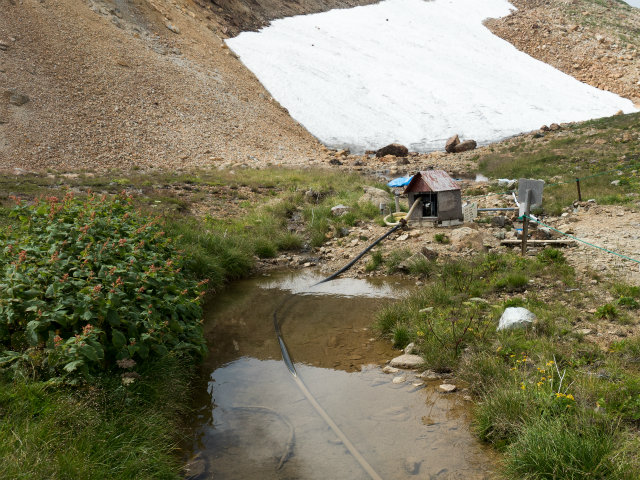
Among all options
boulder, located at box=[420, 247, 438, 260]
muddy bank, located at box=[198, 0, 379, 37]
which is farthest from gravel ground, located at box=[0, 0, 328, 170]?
boulder, located at box=[420, 247, 438, 260]

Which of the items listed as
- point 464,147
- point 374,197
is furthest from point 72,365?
point 464,147

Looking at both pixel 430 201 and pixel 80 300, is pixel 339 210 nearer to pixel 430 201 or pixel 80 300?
pixel 430 201

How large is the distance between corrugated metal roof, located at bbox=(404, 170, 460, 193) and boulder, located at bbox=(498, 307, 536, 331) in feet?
20.0

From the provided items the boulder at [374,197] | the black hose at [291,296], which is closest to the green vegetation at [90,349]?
the black hose at [291,296]

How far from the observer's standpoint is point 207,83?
30.2m

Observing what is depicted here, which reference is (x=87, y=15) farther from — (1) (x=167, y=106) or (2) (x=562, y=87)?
(2) (x=562, y=87)

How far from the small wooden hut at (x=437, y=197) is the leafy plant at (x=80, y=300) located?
811 cm

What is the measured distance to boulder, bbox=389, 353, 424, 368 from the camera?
6160 millimetres

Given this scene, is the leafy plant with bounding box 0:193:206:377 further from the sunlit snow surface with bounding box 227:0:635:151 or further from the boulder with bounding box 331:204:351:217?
the sunlit snow surface with bounding box 227:0:635:151

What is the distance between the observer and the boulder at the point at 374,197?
1529cm

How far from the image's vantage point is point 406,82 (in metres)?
39.4

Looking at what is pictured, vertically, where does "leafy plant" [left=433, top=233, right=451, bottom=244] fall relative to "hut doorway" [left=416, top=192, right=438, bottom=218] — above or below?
below

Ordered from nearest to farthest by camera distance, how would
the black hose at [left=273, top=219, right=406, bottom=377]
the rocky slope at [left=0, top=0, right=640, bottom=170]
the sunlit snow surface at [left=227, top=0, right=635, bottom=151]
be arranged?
the black hose at [left=273, top=219, right=406, bottom=377], the rocky slope at [left=0, top=0, right=640, bottom=170], the sunlit snow surface at [left=227, top=0, right=635, bottom=151]

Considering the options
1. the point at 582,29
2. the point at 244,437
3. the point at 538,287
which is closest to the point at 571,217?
the point at 538,287
